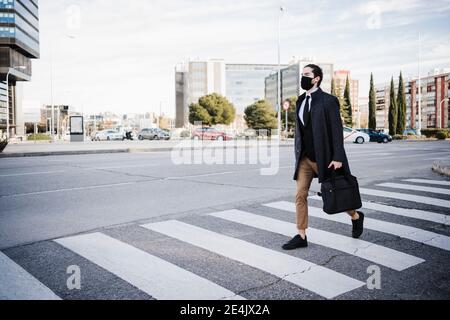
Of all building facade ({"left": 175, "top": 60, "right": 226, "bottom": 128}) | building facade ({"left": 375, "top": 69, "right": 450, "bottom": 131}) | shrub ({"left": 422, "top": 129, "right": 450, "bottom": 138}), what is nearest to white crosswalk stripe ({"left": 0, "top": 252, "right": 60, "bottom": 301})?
shrub ({"left": 422, "top": 129, "right": 450, "bottom": 138})

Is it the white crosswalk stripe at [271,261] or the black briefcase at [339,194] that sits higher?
the black briefcase at [339,194]

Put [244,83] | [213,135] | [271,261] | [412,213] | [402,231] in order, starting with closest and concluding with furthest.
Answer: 1. [271,261]
2. [402,231]
3. [412,213]
4. [213,135]
5. [244,83]

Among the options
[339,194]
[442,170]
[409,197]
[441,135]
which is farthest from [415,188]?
[441,135]

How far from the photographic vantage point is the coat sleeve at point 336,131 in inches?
166

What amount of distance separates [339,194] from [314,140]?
0.63 metres

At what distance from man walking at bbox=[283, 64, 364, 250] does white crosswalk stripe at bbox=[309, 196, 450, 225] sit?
7.55 ft

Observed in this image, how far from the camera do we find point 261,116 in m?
79.2

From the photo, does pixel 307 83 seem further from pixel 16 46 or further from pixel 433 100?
pixel 433 100

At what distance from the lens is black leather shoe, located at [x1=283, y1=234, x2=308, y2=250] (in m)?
4.38

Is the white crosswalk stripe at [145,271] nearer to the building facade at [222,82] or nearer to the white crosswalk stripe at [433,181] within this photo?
the white crosswalk stripe at [433,181]

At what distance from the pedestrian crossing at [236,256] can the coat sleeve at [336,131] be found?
1031 millimetres

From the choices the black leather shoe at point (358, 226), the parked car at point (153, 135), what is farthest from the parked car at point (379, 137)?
the black leather shoe at point (358, 226)

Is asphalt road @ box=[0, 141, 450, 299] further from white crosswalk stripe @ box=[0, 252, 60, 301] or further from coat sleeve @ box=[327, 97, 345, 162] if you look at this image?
coat sleeve @ box=[327, 97, 345, 162]
